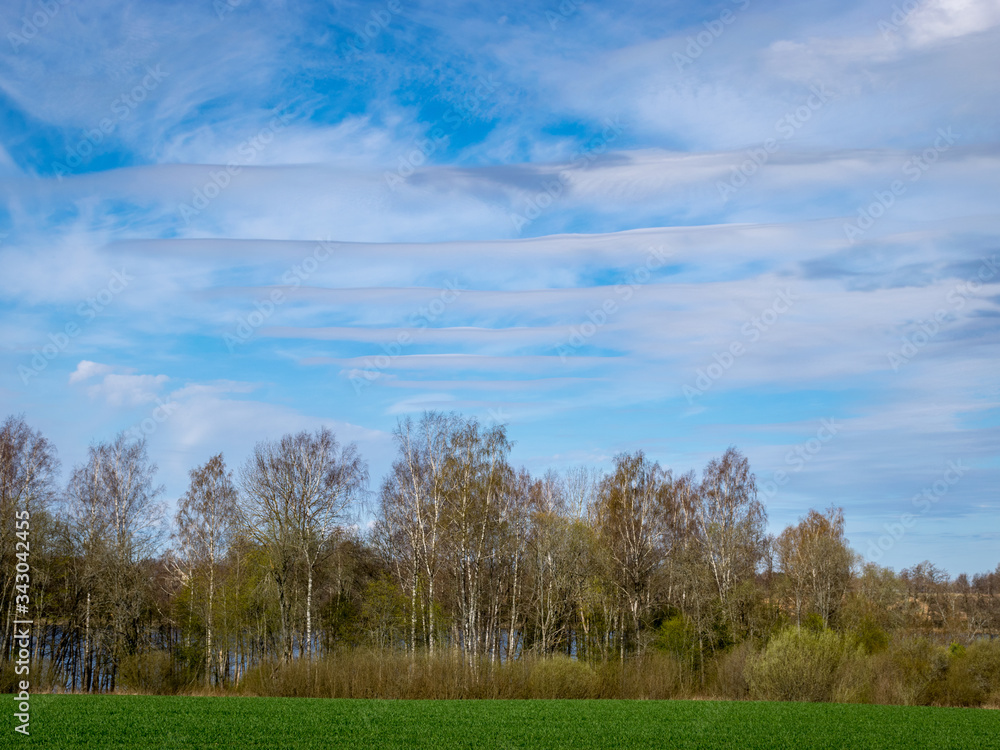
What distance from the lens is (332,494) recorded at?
4528 centimetres

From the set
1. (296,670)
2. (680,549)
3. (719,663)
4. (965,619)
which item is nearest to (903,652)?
(719,663)

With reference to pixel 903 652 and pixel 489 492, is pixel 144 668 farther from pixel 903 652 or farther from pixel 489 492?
pixel 903 652

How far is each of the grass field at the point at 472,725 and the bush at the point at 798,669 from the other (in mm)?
4387

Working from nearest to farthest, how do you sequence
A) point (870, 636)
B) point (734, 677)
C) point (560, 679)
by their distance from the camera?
1. point (560, 679)
2. point (734, 677)
3. point (870, 636)

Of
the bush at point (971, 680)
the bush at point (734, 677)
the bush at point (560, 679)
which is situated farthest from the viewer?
the bush at point (971, 680)

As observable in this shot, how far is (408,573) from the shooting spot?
49844 mm

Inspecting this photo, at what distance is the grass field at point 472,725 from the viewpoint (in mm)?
19266

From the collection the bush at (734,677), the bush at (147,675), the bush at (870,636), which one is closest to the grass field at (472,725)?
the bush at (734,677)

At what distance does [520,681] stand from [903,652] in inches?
878

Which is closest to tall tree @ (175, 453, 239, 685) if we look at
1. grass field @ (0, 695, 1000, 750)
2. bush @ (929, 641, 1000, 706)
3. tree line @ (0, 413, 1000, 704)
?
tree line @ (0, 413, 1000, 704)

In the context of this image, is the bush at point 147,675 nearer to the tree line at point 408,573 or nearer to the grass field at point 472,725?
the tree line at point 408,573

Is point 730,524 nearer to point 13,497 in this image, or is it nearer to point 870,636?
point 870,636

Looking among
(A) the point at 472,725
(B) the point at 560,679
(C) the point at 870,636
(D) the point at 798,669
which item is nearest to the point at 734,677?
(D) the point at 798,669

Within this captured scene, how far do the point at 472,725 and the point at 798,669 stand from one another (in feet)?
61.1
